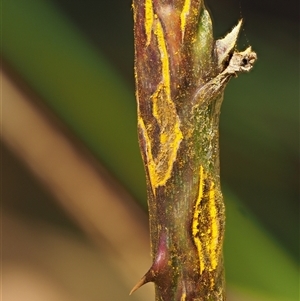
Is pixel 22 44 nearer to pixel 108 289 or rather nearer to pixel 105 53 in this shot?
pixel 105 53

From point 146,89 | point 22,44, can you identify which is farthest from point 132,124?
point 146,89

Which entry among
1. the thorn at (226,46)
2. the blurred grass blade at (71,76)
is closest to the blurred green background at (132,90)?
the blurred grass blade at (71,76)

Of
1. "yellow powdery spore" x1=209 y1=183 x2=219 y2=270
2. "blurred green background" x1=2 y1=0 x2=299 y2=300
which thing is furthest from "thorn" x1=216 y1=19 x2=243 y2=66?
"blurred green background" x1=2 y1=0 x2=299 y2=300

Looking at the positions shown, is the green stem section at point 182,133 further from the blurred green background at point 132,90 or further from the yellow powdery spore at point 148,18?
the blurred green background at point 132,90

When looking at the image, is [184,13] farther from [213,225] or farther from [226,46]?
[213,225]

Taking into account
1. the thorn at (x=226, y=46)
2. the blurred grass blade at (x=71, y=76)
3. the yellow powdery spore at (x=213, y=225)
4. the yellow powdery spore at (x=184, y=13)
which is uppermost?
the blurred grass blade at (x=71, y=76)

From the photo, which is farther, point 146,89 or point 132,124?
point 132,124

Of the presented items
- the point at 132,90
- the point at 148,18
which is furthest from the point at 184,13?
the point at 132,90

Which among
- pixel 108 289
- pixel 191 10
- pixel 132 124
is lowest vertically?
pixel 108 289

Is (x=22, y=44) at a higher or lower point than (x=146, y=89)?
higher
